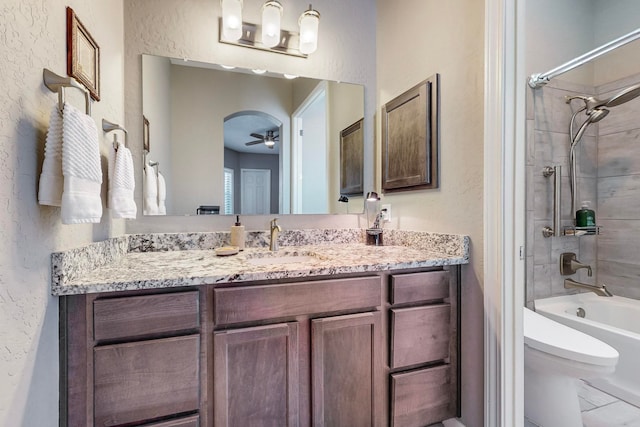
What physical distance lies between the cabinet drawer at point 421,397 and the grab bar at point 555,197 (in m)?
1.36

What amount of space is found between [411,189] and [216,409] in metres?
1.36

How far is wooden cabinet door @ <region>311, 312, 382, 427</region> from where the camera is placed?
1141 millimetres

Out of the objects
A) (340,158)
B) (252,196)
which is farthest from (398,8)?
(252,196)

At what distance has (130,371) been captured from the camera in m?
0.93

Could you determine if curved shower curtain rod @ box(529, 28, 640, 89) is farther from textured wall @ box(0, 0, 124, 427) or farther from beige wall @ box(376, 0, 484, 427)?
textured wall @ box(0, 0, 124, 427)

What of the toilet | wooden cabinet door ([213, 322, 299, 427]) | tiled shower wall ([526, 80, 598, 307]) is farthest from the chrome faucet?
tiled shower wall ([526, 80, 598, 307])

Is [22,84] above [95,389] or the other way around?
above

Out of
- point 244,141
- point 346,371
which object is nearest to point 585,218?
point 346,371

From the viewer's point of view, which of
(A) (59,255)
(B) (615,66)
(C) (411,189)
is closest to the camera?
(A) (59,255)

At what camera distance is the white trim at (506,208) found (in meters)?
1.18

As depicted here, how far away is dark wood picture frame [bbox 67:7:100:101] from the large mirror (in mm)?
411

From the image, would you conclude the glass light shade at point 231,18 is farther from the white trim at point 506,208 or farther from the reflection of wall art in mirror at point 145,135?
the white trim at point 506,208

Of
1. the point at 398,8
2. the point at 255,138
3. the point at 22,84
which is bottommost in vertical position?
the point at 22,84

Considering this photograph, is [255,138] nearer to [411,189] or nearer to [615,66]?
[411,189]
